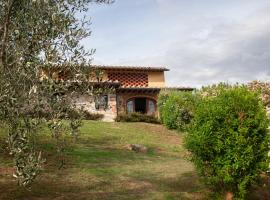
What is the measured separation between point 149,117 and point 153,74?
1079cm

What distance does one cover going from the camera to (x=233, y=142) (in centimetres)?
1363

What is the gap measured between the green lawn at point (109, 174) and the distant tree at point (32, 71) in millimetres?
4505

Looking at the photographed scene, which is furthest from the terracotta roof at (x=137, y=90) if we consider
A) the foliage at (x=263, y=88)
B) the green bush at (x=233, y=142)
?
the green bush at (x=233, y=142)

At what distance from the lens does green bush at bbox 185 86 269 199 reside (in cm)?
1355

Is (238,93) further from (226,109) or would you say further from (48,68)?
(48,68)

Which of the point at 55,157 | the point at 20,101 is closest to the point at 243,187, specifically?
the point at 20,101

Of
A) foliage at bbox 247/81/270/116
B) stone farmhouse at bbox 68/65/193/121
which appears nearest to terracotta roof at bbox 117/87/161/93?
stone farmhouse at bbox 68/65/193/121

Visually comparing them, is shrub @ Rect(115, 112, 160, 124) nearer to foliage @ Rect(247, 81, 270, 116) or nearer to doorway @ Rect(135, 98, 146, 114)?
doorway @ Rect(135, 98, 146, 114)

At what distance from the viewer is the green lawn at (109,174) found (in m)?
14.7

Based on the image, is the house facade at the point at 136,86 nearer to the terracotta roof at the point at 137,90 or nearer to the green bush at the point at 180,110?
the terracotta roof at the point at 137,90

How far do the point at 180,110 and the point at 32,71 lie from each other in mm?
24013

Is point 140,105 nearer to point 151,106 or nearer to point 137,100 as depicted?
point 137,100

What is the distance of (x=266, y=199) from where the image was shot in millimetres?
15586

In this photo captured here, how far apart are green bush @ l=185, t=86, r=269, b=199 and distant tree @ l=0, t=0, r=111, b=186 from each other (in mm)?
4613
